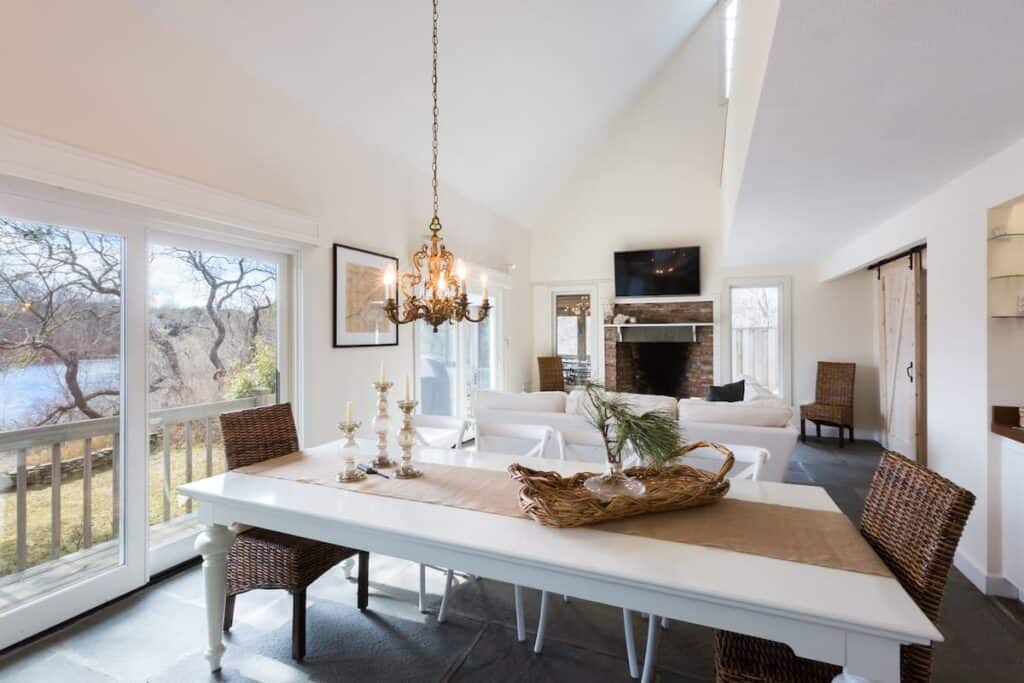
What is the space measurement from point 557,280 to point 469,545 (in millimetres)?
5984

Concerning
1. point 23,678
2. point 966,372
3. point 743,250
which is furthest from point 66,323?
point 743,250

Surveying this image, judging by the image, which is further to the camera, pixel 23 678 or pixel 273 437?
pixel 273 437

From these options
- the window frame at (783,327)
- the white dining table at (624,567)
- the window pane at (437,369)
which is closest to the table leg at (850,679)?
the white dining table at (624,567)

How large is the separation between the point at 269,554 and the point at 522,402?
179 cm

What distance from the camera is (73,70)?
1.96m

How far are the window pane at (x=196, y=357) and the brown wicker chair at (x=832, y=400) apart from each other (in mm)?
5557

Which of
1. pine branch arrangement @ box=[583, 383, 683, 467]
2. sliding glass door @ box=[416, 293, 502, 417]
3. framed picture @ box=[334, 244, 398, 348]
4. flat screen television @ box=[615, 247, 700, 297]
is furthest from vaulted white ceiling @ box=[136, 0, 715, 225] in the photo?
pine branch arrangement @ box=[583, 383, 683, 467]

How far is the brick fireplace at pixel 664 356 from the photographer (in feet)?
20.6

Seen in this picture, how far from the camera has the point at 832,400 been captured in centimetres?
550

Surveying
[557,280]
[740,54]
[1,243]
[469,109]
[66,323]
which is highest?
[469,109]

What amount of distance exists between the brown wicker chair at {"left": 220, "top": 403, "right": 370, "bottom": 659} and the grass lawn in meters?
0.80

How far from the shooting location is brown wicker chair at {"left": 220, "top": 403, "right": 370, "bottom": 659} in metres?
1.83

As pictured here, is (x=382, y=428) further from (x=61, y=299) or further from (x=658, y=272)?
(x=658, y=272)

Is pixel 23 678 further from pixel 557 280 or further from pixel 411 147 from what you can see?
pixel 557 280
